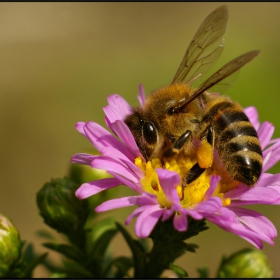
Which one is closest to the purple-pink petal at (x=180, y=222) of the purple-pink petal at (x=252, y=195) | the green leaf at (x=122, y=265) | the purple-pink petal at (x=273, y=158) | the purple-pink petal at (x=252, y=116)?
the purple-pink petal at (x=252, y=195)

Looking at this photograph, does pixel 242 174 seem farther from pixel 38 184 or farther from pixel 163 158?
pixel 38 184

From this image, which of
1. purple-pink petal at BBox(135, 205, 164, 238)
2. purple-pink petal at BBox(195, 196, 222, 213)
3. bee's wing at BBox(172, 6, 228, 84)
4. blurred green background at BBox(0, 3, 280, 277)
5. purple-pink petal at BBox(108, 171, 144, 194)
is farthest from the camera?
blurred green background at BBox(0, 3, 280, 277)

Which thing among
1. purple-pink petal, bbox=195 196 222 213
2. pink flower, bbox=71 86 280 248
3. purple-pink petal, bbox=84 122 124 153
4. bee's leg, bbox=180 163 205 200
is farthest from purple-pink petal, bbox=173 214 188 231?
purple-pink petal, bbox=84 122 124 153

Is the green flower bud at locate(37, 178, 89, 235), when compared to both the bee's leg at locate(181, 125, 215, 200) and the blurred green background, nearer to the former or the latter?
the bee's leg at locate(181, 125, 215, 200)

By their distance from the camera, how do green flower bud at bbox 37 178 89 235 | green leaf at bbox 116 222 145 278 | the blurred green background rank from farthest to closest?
the blurred green background
green flower bud at bbox 37 178 89 235
green leaf at bbox 116 222 145 278

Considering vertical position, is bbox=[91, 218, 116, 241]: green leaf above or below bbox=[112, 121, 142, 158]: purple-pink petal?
below

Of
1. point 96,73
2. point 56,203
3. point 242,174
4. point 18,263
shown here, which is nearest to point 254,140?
point 242,174
